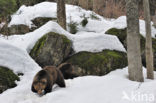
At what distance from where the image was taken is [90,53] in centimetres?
637

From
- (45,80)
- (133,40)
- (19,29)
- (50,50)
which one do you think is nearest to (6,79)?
(45,80)

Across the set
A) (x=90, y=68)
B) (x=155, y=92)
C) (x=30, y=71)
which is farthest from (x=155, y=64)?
(x=30, y=71)

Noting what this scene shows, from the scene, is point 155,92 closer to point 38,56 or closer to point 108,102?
point 108,102

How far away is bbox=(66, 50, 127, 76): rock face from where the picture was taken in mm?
5832

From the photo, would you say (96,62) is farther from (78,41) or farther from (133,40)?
(133,40)

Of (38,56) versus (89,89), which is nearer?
(89,89)

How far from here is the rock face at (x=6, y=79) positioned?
3.56m

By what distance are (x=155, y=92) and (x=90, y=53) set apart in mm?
3162

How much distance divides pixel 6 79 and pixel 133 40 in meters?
3.53

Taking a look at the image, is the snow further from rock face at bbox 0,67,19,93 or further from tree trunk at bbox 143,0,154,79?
rock face at bbox 0,67,19,93

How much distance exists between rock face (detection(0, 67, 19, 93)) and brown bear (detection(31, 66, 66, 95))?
2.38ft

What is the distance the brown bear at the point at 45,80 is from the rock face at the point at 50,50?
220 cm

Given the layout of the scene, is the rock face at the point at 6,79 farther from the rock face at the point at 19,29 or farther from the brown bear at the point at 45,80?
the rock face at the point at 19,29

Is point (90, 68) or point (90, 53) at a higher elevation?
point (90, 53)
